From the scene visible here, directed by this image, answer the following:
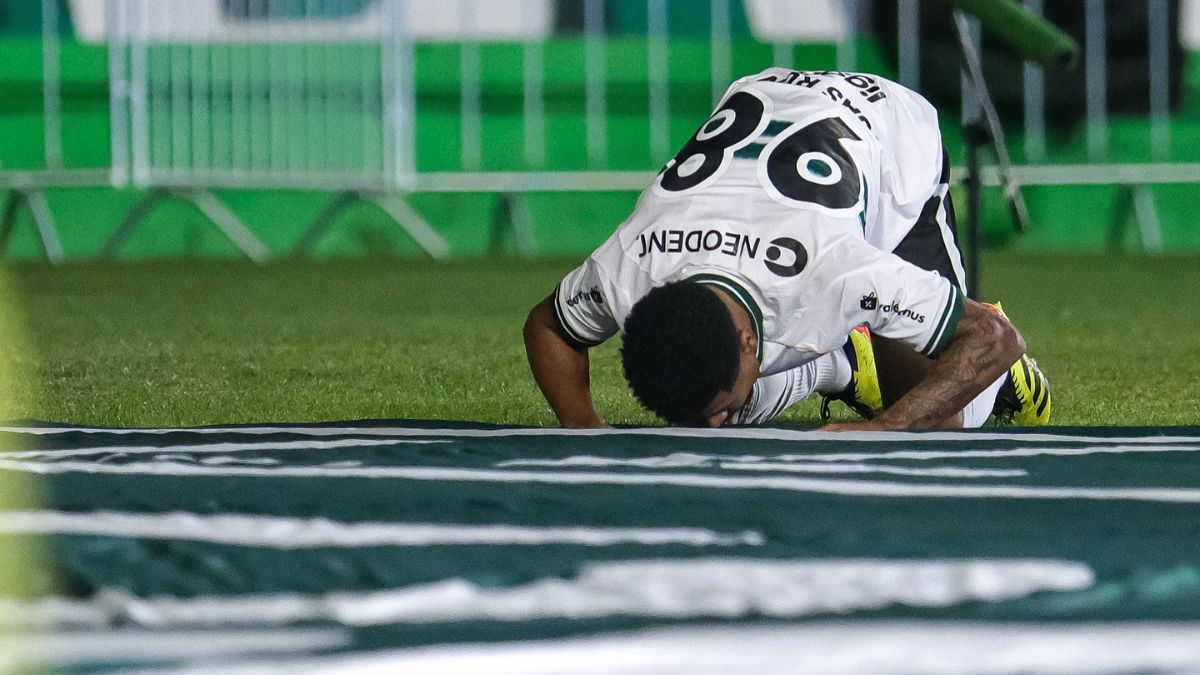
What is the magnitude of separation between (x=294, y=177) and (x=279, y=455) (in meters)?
8.12

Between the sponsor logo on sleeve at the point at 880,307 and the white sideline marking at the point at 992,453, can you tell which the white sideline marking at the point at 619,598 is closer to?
the white sideline marking at the point at 992,453

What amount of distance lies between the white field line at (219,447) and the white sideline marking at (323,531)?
2.29 feet

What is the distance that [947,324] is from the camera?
361 cm

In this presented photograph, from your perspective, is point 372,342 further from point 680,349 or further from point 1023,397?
point 680,349

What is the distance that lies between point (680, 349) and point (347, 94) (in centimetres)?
837

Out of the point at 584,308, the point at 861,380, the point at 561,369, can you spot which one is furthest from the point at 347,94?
the point at 584,308

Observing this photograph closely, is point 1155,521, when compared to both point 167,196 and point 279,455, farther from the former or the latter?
point 167,196

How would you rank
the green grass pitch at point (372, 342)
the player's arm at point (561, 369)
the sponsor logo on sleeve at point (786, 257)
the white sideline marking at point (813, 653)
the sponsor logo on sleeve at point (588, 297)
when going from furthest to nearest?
the green grass pitch at point (372, 342) < the player's arm at point (561, 369) < the sponsor logo on sleeve at point (588, 297) < the sponsor logo on sleeve at point (786, 257) < the white sideline marking at point (813, 653)

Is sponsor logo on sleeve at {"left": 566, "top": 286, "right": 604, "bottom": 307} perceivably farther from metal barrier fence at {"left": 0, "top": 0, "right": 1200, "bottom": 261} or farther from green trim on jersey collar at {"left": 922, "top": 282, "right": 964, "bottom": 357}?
metal barrier fence at {"left": 0, "top": 0, "right": 1200, "bottom": 261}

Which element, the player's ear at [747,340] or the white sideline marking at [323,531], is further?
the player's ear at [747,340]

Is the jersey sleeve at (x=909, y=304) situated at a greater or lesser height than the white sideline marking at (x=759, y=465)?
greater

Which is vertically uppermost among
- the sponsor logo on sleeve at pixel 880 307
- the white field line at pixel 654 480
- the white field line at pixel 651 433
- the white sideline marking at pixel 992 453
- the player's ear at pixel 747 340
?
the sponsor logo on sleeve at pixel 880 307

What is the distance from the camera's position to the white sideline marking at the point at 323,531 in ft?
8.21

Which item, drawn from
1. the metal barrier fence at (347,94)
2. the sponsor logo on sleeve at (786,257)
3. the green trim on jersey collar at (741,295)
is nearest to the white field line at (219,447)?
the green trim on jersey collar at (741,295)
